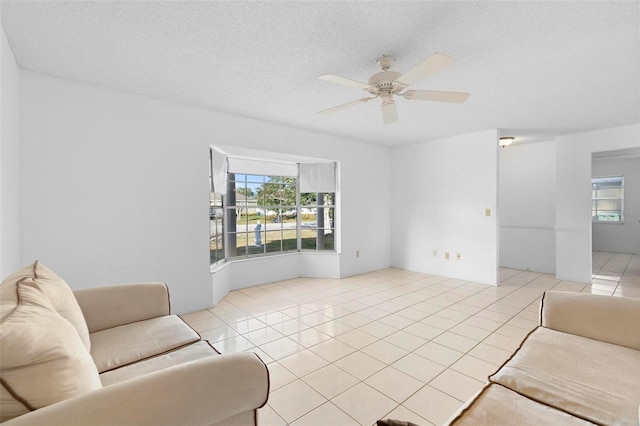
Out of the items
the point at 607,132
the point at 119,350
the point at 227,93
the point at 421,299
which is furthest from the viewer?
the point at 607,132

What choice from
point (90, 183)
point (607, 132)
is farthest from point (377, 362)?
point (607, 132)

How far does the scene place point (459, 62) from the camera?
2404 mm

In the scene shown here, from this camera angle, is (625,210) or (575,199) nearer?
(575,199)

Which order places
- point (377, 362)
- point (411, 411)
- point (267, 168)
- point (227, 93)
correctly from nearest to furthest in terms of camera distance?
point (411, 411)
point (377, 362)
point (227, 93)
point (267, 168)

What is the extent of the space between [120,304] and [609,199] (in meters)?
10.6

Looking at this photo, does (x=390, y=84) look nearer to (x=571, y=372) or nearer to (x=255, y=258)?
(x=571, y=372)

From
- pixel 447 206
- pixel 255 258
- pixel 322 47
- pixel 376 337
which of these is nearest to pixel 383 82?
pixel 322 47

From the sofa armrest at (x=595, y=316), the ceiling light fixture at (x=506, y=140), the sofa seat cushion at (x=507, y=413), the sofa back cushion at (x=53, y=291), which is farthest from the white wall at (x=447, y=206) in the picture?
the sofa back cushion at (x=53, y=291)

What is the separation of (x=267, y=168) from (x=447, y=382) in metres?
3.91

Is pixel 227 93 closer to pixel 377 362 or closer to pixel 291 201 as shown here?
pixel 291 201

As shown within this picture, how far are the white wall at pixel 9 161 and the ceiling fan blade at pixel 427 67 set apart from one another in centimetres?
284

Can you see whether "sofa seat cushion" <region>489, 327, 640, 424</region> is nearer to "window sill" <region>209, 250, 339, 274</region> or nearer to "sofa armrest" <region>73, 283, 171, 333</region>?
"sofa armrest" <region>73, 283, 171, 333</region>

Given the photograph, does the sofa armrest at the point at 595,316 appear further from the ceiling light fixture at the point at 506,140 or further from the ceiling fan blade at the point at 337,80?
the ceiling light fixture at the point at 506,140

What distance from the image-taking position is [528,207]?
18.4ft
